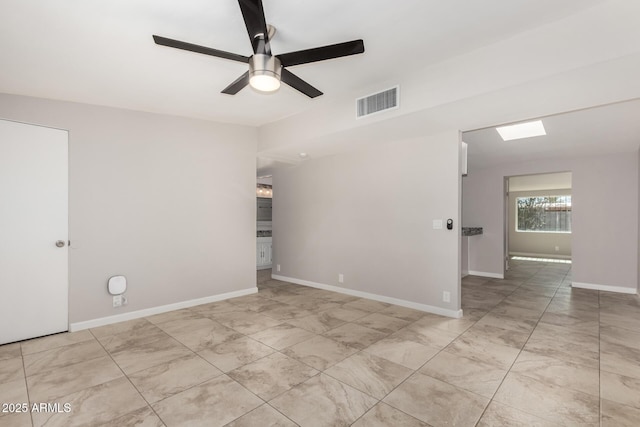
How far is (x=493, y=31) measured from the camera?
2.38 metres

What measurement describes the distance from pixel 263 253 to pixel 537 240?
29.1ft

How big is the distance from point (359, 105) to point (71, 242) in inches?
143

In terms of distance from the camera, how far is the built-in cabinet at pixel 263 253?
23.1 ft

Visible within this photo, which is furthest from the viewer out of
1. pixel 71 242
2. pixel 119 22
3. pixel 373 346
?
pixel 71 242

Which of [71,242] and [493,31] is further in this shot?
[71,242]

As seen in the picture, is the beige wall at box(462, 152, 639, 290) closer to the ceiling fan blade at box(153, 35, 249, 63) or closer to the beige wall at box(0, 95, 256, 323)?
the beige wall at box(0, 95, 256, 323)

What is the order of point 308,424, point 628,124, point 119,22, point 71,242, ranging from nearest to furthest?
point 308,424 → point 119,22 → point 71,242 → point 628,124

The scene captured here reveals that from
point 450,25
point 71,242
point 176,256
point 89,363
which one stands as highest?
point 450,25

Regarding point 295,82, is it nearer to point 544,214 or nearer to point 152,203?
point 152,203

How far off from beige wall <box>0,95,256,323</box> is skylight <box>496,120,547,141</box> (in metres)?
3.76

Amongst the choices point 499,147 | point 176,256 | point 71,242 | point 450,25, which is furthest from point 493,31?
point 71,242

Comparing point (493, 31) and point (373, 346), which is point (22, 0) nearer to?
point (493, 31)

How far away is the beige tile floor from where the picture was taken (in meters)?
1.92

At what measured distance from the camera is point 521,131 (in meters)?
4.32
